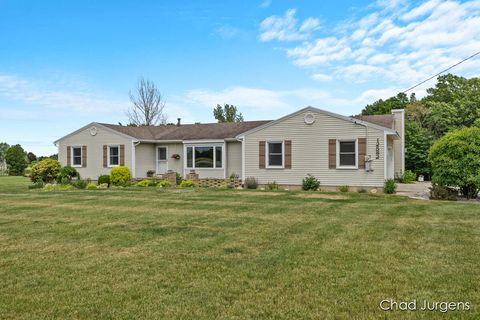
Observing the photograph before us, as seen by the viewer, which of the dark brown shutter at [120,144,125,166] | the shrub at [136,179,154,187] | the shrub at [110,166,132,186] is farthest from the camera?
the dark brown shutter at [120,144,125,166]

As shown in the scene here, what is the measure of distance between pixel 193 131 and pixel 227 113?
24574mm

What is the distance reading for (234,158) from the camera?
21156 mm

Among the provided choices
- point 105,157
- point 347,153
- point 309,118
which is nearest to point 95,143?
point 105,157

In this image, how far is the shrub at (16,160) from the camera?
41.1 m

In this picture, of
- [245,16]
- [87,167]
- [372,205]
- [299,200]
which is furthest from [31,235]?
[87,167]

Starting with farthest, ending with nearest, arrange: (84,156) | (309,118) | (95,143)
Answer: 1. (84,156)
2. (95,143)
3. (309,118)

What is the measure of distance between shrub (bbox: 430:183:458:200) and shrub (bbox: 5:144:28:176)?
4208 centimetres

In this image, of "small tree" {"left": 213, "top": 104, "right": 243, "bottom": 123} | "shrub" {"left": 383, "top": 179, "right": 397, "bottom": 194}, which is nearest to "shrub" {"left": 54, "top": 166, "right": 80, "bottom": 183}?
"shrub" {"left": 383, "top": 179, "right": 397, "bottom": 194}

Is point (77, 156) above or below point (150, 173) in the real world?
above

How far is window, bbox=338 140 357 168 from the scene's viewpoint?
1716cm

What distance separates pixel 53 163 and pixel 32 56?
6223 millimetres

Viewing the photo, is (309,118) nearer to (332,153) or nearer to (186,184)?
(332,153)

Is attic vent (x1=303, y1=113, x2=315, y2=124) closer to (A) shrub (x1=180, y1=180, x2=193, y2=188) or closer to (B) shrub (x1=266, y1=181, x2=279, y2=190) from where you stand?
(B) shrub (x1=266, y1=181, x2=279, y2=190)

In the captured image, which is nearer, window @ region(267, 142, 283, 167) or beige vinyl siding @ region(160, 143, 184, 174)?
window @ region(267, 142, 283, 167)
